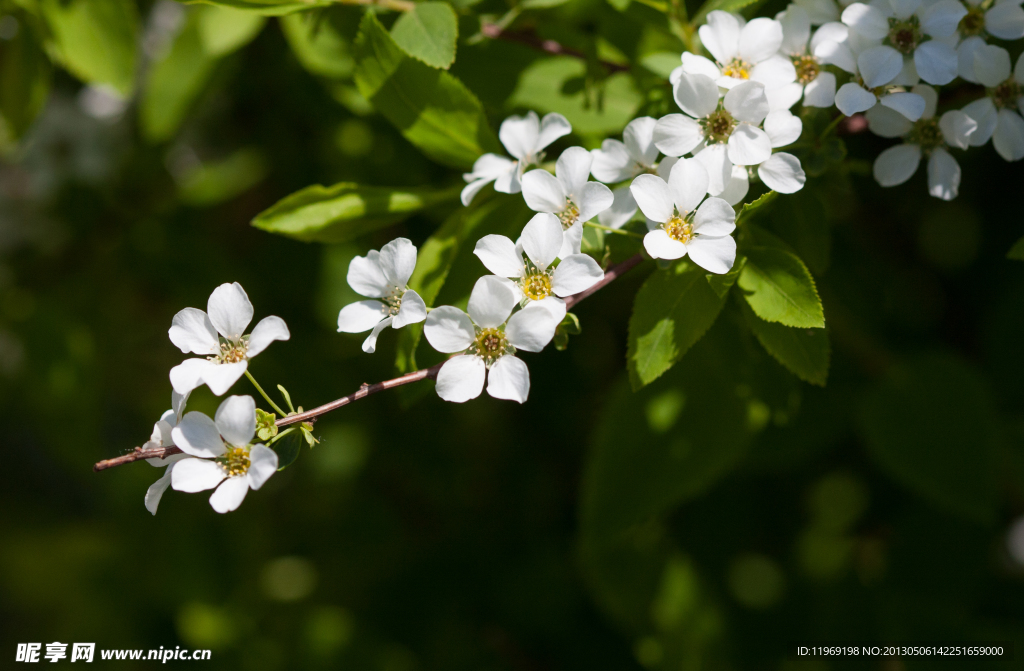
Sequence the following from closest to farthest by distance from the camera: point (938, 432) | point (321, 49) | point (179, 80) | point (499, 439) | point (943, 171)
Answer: point (943, 171) → point (321, 49) → point (938, 432) → point (179, 80) → point (499, 439)

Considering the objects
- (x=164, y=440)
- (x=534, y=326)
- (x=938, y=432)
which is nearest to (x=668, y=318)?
(x=534, y=326)

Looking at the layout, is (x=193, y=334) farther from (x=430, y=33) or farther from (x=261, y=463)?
(x=430, y=33)

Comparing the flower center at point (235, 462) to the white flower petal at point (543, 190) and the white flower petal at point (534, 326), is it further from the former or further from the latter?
the white flower petal at point (543, 190)

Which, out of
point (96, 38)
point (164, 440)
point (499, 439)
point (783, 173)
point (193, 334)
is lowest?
point (499, 439)

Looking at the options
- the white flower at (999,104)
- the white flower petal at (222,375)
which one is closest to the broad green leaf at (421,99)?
the white flower petal at (222,375)

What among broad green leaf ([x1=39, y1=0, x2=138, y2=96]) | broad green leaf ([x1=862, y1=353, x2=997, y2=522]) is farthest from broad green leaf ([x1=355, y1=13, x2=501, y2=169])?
broad green leaf ([x1=862, y1=353, x2=997, y2=522])

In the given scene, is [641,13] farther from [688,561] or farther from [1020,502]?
[1020,502]
